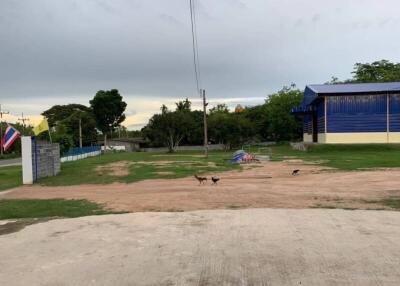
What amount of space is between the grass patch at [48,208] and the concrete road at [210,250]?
1.40 meters

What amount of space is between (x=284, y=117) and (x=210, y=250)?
252 ft

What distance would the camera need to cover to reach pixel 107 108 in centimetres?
8238

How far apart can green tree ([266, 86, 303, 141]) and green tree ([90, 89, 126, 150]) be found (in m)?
23.6

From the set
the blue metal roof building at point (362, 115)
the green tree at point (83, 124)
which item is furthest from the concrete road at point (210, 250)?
the green tree at point (83, 124)

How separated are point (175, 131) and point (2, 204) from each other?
58991mm

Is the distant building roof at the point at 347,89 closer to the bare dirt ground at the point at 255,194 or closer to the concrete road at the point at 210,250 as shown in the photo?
the bare dirt ground at the point at 255,194

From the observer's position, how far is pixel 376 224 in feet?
32.9

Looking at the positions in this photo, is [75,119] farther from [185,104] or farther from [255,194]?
[255,194]

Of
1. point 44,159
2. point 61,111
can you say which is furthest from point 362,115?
point 61,111

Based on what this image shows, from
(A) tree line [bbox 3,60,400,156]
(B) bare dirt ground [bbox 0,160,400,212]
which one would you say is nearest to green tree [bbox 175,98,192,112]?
(A) tree line [bbox 3,60,400,156]

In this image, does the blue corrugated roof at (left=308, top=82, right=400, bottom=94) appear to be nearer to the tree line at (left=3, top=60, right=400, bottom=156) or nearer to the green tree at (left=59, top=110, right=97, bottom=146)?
the tree line at (left=3, top=60, right=400, bottom=156)

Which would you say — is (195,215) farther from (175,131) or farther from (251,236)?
(175,131)

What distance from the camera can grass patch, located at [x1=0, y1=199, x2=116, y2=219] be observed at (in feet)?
41.7

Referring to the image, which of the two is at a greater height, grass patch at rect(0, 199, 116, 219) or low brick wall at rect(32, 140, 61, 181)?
low brick wall at rect(32, 140, 61, 181)
